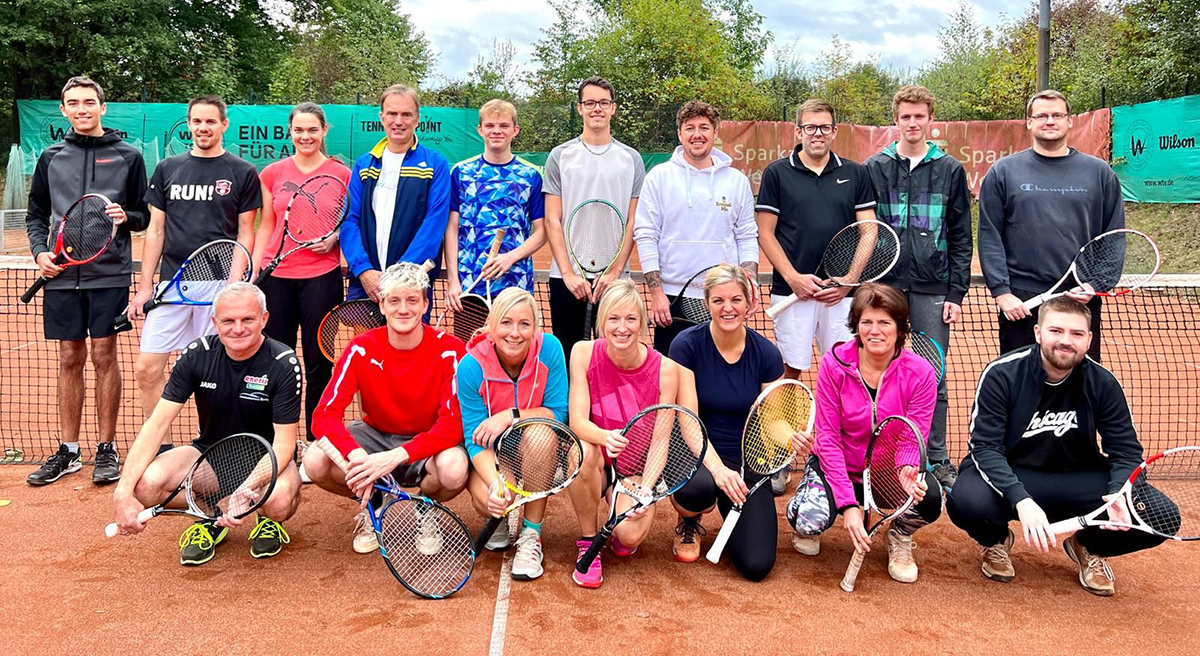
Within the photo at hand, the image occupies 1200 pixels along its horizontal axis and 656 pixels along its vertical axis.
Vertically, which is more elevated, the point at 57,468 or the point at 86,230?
the point at 86,230

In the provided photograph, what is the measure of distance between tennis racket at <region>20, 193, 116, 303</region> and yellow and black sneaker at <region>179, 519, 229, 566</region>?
164 cm

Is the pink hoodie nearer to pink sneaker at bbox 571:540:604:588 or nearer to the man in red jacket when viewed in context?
pink sneaker at bbox 571:540:604:588

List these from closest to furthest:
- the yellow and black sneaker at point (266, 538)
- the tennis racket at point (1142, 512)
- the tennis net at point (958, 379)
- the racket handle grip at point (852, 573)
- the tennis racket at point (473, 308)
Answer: the tennis racket at point (1142, 512), the racket handle grip at point (852, 573), the yellow and black sneaker at point (266, 538), the tennis racket at point (473, 308), the tennis net at point (958, 379)

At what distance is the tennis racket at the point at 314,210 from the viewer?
433cm

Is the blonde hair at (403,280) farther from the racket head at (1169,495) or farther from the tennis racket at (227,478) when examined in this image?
the racket head at (1169,495)

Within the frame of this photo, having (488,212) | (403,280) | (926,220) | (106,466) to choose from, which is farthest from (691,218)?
(106,466)

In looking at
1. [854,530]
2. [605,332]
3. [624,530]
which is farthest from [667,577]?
[605,332]

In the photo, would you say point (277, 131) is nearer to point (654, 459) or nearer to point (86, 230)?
point (86, 230)

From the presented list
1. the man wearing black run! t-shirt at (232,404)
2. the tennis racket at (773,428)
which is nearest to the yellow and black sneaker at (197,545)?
the man wearing black run! t-shirt at (232,404)

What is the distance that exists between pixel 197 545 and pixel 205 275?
1344mm

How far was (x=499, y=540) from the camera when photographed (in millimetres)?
3656

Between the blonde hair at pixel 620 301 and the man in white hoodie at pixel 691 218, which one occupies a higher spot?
the man in white hoodie at pixel 691 218

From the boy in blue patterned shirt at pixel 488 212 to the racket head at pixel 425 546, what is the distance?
1276 millimetres

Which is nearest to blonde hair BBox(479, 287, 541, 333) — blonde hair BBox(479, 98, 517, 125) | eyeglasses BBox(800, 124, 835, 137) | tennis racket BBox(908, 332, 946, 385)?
blonde hair BBox(479, 98, 517, 125)
